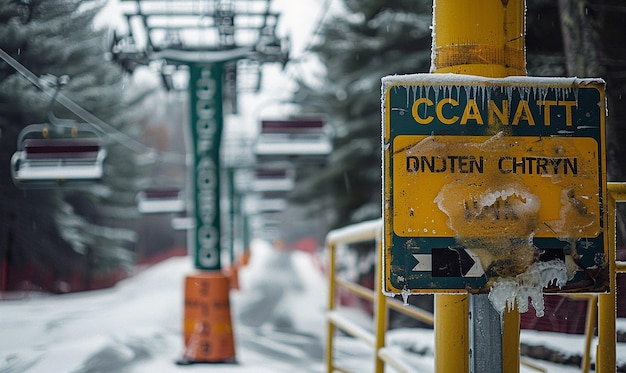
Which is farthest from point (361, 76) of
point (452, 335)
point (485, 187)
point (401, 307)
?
point (485, 187)

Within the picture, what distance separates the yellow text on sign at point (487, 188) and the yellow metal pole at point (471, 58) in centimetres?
38

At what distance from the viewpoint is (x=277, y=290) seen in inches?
1133

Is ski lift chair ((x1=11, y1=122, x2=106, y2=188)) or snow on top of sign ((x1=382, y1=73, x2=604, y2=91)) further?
ski lift chair ((x1=11, y1=122, x2=106, y2=188))

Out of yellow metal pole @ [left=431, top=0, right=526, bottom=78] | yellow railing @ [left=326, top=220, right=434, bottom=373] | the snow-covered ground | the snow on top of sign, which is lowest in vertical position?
the snow-covered ground

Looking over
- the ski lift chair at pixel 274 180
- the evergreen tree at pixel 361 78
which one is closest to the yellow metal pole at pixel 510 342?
the evergreen tree at pixel 361 78

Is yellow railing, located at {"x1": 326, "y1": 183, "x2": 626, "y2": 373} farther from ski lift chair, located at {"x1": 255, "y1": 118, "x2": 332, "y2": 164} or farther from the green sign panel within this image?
ski lift chair, located at {"x1": 255, "y1": 118, "x2": 332, "y2": 164}

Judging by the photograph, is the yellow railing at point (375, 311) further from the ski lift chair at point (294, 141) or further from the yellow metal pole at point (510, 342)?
the ski lift chair at point (294, 141)

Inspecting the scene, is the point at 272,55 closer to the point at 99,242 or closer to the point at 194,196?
the point at 194,196

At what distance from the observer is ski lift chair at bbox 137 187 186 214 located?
22859 mm

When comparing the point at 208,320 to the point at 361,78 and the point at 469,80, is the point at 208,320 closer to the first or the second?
the point at 469,80

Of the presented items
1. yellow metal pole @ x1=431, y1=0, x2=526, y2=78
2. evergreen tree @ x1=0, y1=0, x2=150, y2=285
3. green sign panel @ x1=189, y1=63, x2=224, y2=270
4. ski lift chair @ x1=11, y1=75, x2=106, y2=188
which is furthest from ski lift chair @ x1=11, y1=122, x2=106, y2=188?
yellow metal pole @ x1=431, y1=0, x2=526, y2=78

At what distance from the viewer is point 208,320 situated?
9.59 metres

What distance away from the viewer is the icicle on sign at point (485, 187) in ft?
8.04

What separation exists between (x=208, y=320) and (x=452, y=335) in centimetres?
721
